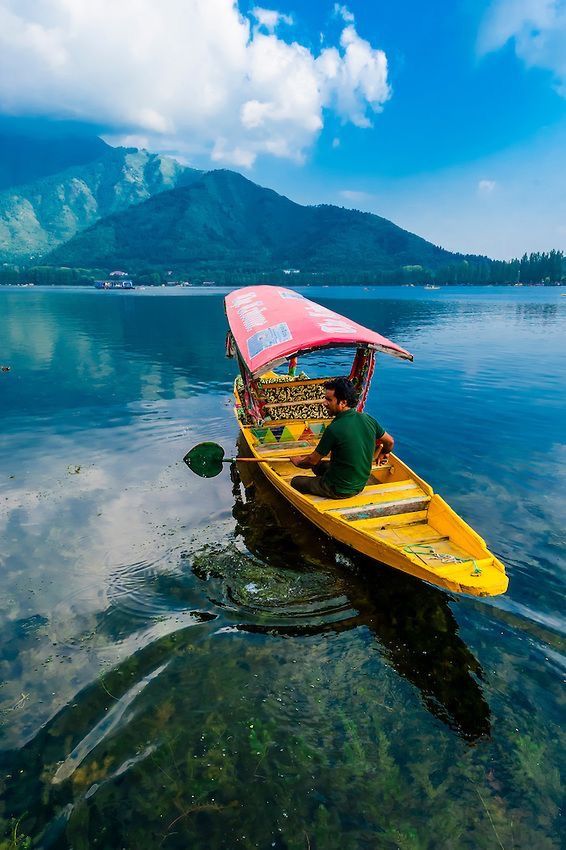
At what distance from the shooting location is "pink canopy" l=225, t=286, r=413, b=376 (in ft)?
Answer: 34.7

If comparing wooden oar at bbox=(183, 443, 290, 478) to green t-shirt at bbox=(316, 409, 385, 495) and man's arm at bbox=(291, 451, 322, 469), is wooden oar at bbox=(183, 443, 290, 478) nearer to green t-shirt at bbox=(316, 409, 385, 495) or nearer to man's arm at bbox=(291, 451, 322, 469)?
man's arm at bbox=(291, 451, 322, 469)

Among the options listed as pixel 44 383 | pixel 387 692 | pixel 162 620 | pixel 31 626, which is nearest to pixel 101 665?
pixel 162 620

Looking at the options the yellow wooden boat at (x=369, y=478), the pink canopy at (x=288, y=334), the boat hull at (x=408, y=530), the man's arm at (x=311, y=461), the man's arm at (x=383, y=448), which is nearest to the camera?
the boat hull at (x=408, y=530)

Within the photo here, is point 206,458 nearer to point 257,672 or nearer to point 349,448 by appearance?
point 349,448

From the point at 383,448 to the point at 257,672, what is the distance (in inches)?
221

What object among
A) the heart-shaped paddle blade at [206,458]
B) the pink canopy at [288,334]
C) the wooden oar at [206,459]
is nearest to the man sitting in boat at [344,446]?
the pink canopy at [288,334]

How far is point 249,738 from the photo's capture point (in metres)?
5.74

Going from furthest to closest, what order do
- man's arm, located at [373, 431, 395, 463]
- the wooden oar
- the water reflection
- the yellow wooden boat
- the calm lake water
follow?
the wooden oar
man's arm, located at [373, 431, 395, 463]
the yellow wooden boat
the water reflection
the calm lake water

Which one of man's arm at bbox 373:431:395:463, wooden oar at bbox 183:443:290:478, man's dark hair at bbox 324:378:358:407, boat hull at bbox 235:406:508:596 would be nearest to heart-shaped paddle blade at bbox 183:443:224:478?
wooden oar at bbox 183:443:290:478

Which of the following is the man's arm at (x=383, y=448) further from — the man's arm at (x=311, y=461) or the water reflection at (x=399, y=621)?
the water reflection at (x=399, y=621)

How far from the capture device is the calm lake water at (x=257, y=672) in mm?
4965

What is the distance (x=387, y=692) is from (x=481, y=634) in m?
2.20

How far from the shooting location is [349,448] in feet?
27.3

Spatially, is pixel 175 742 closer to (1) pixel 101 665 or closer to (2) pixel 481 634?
(1) pixel 101 665
